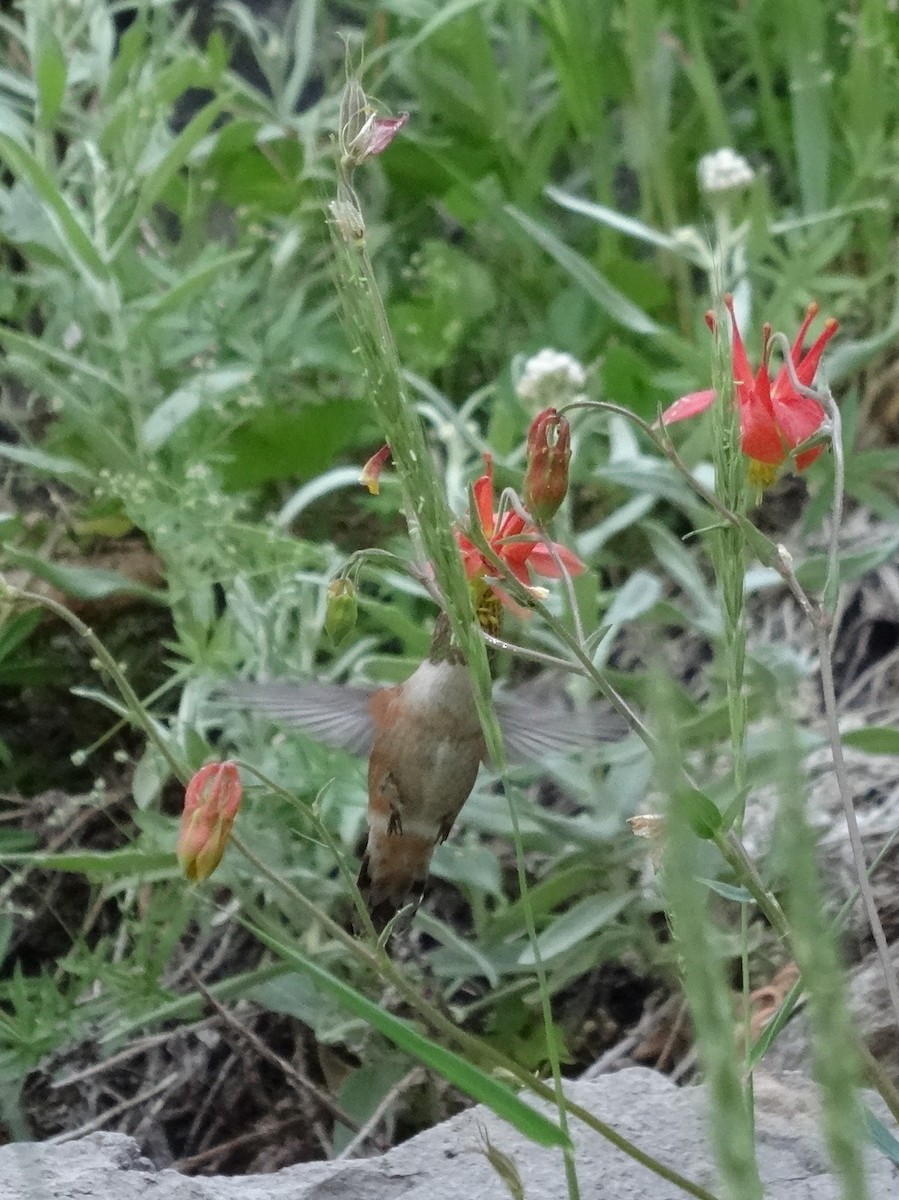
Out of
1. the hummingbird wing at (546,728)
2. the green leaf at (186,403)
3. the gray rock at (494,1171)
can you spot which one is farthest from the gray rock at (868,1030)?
the green leaf at (186,403)

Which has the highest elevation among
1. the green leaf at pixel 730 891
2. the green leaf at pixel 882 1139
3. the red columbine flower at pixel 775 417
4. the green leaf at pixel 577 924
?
the red columbine flower at pixel 775 417

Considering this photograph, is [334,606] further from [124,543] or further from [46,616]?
[124,543]

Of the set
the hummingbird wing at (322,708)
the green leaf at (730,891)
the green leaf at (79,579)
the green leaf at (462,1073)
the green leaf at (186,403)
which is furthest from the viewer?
the green leaf at (186,403)

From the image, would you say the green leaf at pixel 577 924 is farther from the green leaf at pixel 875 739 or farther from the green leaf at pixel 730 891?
the green leaf at pixel 730 891

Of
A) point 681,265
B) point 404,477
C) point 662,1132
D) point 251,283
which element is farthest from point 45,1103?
point 681,265

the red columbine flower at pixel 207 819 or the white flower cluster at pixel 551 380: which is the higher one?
the red columbine flower at pixel 207 819

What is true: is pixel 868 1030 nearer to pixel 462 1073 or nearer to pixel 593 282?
pixel 462 1073

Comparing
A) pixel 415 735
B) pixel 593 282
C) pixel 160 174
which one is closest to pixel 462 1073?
pixel 415 735
